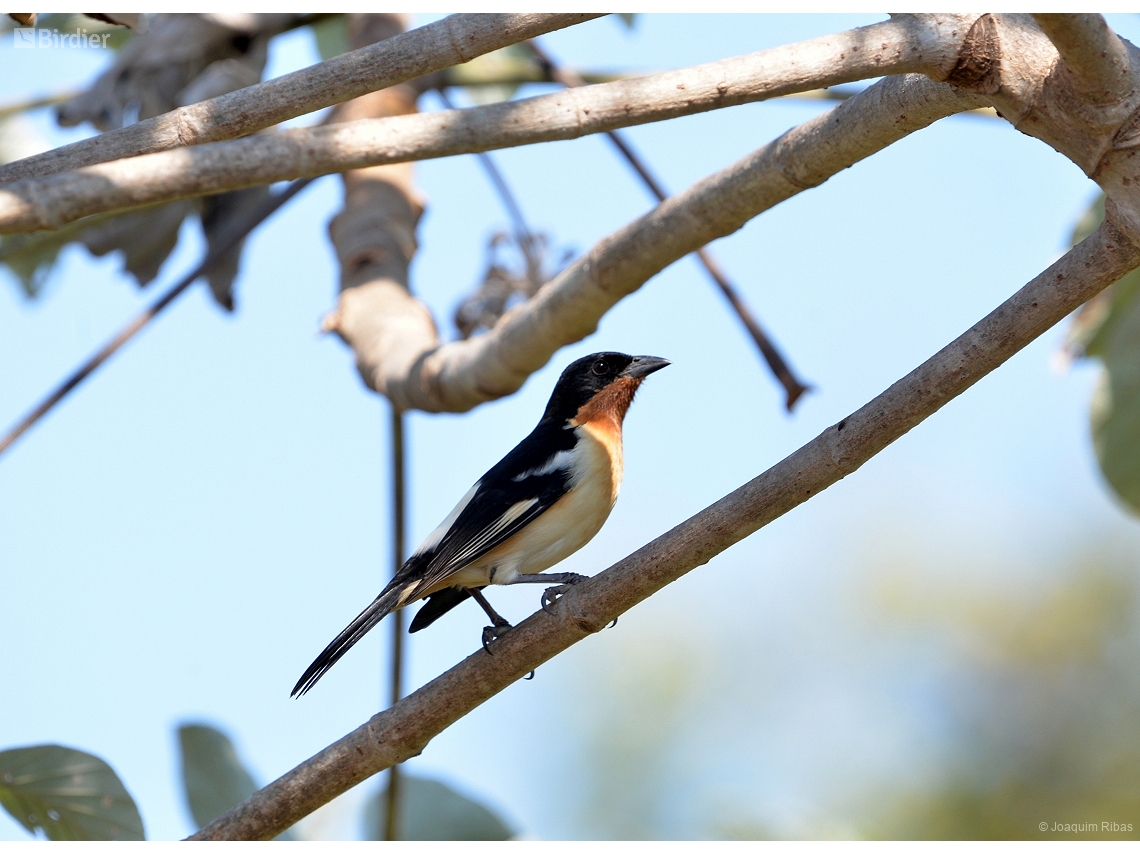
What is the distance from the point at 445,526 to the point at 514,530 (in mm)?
380

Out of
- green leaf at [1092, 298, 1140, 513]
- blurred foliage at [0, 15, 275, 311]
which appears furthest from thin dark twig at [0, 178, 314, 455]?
green leaf at [1092, 298, 1140, 513]

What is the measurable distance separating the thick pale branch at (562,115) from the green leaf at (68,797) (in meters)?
1.79

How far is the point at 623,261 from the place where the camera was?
3928 millimetres

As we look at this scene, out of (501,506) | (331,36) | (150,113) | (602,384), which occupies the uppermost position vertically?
(331,36)

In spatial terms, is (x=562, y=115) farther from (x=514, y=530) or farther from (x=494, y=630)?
(x=494, y=630)

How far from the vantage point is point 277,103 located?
7.53 ft

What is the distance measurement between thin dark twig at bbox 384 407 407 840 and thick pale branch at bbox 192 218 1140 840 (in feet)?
4.31

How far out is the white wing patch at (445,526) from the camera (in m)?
4.14

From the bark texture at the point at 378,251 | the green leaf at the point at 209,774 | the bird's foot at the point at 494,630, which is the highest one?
the bark texture at the point at 378,251

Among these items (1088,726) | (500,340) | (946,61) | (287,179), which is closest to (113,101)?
(500,340)

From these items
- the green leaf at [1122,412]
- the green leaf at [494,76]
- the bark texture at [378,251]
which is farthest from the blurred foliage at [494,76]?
the green leaf at [1122,412]

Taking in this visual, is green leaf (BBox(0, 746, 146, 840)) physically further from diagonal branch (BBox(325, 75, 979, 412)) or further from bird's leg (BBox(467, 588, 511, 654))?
diagonal branch (BBox(325, 75, 979, 412))

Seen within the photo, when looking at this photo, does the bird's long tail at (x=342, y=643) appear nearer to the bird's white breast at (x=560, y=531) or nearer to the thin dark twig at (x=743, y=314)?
the bird's white breast at (x=560, y=531)

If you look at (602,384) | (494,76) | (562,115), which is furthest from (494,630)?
(494,76)
